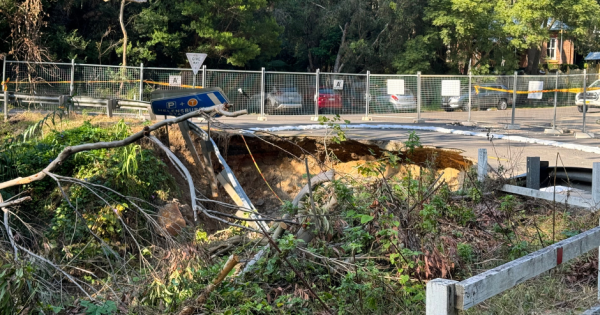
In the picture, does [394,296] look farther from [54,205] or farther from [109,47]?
[109,47]

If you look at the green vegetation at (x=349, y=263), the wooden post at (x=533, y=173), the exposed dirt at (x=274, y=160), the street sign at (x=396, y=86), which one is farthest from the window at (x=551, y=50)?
the green vegetation at (x=349, y=263)

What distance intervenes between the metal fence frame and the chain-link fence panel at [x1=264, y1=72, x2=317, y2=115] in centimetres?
4

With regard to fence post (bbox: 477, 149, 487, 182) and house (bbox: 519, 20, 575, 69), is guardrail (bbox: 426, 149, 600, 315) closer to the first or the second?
fence post (bbox: 477, 149, 487, 182)

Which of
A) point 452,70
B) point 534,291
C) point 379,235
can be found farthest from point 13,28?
point 452,70

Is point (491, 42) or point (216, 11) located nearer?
point (216, 11)

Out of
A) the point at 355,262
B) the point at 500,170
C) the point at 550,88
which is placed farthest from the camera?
the point at 550,88

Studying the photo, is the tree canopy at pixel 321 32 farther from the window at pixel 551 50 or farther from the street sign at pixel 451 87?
the street sign at pixel 451 87

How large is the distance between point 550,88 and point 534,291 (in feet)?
56.3

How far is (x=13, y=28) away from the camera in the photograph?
1573 centimetres

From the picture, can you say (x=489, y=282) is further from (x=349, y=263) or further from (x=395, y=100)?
(x=395, y=100)

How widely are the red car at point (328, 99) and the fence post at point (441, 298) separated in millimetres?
19398

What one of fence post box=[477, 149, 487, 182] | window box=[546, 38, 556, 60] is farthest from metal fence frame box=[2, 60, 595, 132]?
window box=[546, 38, 556, 60]

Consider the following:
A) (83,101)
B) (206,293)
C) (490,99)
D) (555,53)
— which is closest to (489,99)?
(490,99)

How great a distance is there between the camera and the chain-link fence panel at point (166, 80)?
1979cm
